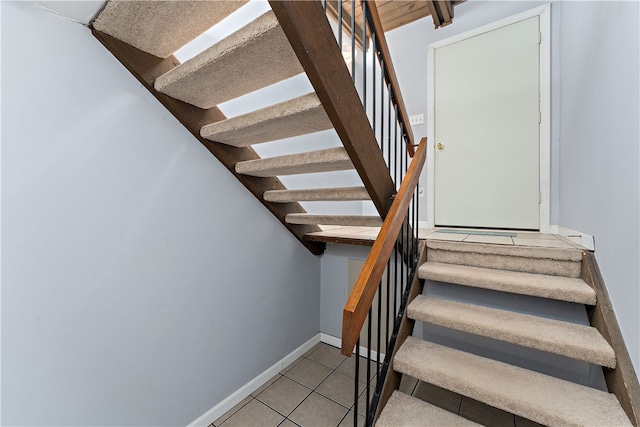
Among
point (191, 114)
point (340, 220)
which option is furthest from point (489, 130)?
point (191, 114)

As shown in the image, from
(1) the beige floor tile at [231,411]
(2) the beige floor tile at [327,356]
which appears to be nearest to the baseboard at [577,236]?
(2) the beige floor tile at [327,356]

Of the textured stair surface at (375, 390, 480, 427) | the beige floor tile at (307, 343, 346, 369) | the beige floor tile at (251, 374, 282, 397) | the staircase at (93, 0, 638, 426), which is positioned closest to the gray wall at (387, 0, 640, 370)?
the staircase at (93, 0, 638, 426)

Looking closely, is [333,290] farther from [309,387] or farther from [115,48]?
[115,48]

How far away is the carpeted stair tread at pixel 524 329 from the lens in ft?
3.74

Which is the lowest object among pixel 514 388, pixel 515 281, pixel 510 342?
pixel 514 388

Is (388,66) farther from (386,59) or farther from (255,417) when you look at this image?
(255,417)

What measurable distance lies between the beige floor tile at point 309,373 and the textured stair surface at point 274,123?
1.90 metres

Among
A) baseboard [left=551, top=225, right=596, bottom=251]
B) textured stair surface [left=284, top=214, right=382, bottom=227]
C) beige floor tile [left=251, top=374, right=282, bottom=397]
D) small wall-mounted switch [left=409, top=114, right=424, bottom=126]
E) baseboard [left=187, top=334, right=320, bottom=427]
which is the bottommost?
beige floor tile [left=251, top=374, right=282, bottom=397]

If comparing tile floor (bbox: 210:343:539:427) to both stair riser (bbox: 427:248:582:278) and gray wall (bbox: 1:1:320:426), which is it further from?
stair riser (bbox: 427:248:582:278)

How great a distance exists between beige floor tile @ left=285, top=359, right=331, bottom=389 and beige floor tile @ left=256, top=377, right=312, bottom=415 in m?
0.06

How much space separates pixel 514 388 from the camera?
1.17 metres

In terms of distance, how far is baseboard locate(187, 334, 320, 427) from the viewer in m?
1.73

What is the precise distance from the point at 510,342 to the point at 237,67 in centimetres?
180

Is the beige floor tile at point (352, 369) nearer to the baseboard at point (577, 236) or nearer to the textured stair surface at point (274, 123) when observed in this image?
the baseboard at point (577, 236)
